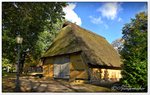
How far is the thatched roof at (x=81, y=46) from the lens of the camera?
15953mm

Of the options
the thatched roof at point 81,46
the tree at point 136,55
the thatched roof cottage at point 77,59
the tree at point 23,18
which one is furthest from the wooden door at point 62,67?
the tree at point 136,55

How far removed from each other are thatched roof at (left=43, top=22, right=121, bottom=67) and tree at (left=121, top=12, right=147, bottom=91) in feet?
8.55

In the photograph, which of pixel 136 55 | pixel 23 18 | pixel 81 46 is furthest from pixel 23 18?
pixel 136 55

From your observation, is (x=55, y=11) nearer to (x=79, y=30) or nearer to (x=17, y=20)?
(x=17, y=20)

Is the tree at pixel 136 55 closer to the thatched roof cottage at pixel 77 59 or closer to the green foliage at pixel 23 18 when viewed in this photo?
the thatched roof cottage at pixel 77 59

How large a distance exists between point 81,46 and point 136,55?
406cm

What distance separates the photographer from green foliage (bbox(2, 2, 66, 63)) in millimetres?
12836

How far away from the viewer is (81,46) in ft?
53.0

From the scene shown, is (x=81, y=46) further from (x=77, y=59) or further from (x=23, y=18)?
(x=23, y=18)

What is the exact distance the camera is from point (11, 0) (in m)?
12.3

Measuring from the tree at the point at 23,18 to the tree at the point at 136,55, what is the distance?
347cm

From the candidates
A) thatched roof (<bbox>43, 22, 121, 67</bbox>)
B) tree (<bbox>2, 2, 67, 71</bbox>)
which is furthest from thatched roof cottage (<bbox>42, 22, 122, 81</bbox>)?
tree (<bbox>2, 2, 67, 71</bbox>)

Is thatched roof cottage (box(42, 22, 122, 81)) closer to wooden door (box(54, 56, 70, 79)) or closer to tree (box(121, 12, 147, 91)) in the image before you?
wooden door (box(54, 56, 70, 79))

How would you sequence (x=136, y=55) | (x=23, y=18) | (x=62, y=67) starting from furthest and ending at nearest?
(x=62, y=67) < (x=23, y=18) < (x=136, y=55)
